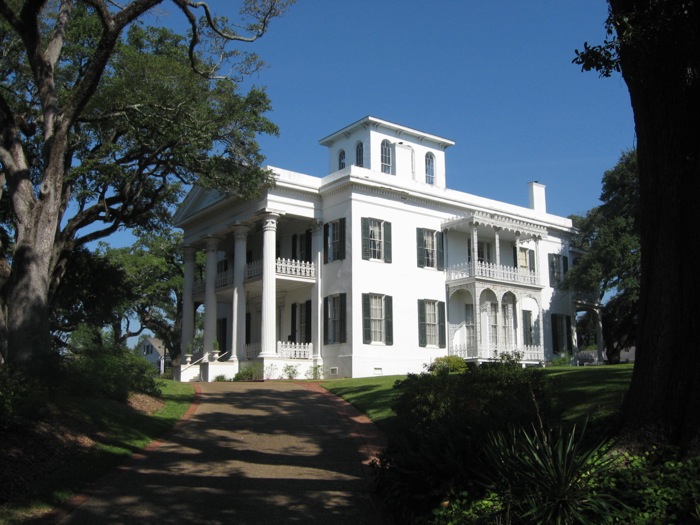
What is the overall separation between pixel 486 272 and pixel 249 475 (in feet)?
71.9

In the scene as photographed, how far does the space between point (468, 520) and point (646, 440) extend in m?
2.02

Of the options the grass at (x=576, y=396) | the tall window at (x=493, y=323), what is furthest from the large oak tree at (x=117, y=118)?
the tall window at (x=493, y=323)

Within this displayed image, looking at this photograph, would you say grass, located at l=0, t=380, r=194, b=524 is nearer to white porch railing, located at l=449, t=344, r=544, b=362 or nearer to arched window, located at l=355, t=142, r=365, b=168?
white porch railing, located at l=449, t=344, r=544, b=362

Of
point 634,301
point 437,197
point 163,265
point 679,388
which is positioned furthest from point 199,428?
point 163,265

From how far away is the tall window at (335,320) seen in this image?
28.2 metres

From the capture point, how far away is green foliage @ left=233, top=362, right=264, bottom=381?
2731 centimetres

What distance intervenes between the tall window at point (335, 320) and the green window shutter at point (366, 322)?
0.75 m

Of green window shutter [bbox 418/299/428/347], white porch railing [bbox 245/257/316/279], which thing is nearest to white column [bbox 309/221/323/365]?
white porch railing [bbox 245/257/316/279]

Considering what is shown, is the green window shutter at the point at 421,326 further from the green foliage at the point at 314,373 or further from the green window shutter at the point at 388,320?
the green foliage at the point at 314,373

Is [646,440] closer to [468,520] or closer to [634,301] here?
[468,520]

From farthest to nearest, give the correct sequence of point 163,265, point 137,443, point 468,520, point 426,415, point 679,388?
point 163,265
point 137,443
point 426,415
point 679,388
point 468,520

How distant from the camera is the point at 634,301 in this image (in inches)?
1248

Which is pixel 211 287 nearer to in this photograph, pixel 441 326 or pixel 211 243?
pixel 211 243

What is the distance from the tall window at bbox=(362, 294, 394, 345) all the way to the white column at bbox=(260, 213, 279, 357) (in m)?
3.54
